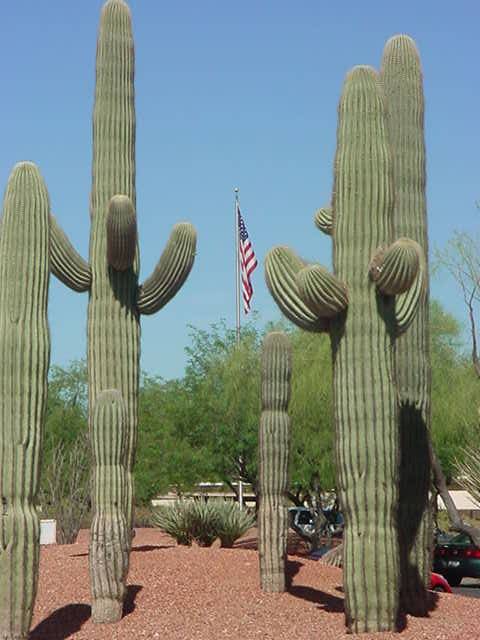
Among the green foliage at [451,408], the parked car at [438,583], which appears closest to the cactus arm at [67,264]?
the parked car at [438,583]

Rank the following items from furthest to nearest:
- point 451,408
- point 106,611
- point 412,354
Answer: point 451,408, point 412,354, point 106,611

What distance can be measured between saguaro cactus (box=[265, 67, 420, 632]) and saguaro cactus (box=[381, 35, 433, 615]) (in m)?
0.85

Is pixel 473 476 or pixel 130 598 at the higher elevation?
pixel 473 476

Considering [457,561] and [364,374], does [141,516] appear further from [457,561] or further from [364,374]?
[364,374]

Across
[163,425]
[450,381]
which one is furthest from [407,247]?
[163,425]

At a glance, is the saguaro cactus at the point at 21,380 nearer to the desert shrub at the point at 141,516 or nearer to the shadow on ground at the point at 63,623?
the shadow on ground at the point at 63,623

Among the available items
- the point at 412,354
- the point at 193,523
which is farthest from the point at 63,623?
the point at 193,523

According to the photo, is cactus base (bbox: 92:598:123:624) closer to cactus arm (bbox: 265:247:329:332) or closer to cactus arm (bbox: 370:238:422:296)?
cactus arm (bbox: 265:247:329:332)

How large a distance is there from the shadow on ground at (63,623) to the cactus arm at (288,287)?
383 centimetres

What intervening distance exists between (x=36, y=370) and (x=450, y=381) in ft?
67.5

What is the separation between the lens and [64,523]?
23.0m

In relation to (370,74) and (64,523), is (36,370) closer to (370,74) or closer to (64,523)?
(370,74)

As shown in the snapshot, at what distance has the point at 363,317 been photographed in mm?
10836

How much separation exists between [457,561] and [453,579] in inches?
17.4
